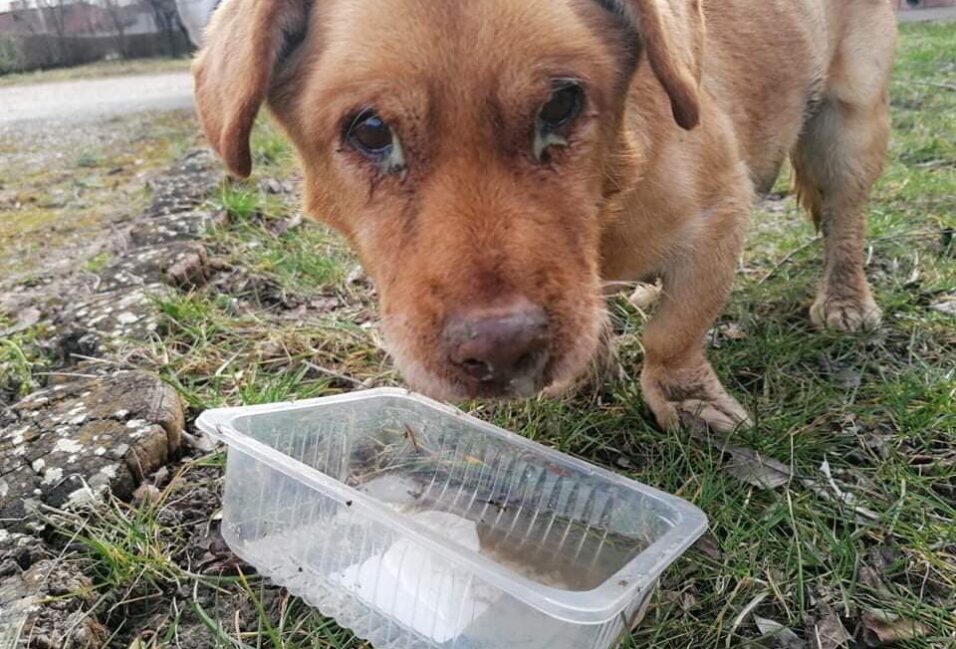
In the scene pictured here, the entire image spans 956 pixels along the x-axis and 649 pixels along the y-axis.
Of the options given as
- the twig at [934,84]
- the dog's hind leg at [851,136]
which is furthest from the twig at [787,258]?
the twig at [934,84]

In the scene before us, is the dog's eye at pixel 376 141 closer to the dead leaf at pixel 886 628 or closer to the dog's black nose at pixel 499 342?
the dog's black nose at pixel 499 342

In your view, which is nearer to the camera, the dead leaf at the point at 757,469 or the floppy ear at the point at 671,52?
the floppy ear at the point at 671,52

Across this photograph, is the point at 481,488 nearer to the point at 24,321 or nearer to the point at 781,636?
the point at 781,636

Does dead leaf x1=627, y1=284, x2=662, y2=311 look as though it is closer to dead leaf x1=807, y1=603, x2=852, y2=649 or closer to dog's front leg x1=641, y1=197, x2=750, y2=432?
dog's front leg x1=641, y1=197, x2=750, y2=432

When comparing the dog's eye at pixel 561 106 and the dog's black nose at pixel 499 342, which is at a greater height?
the dog's eye at pixel 561 106

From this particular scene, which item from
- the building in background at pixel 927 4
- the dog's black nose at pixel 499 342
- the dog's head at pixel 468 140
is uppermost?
the dog's head at pixel 468 140

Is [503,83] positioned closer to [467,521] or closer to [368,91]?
[368,91]

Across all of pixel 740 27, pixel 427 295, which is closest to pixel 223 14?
pixel 427 295
